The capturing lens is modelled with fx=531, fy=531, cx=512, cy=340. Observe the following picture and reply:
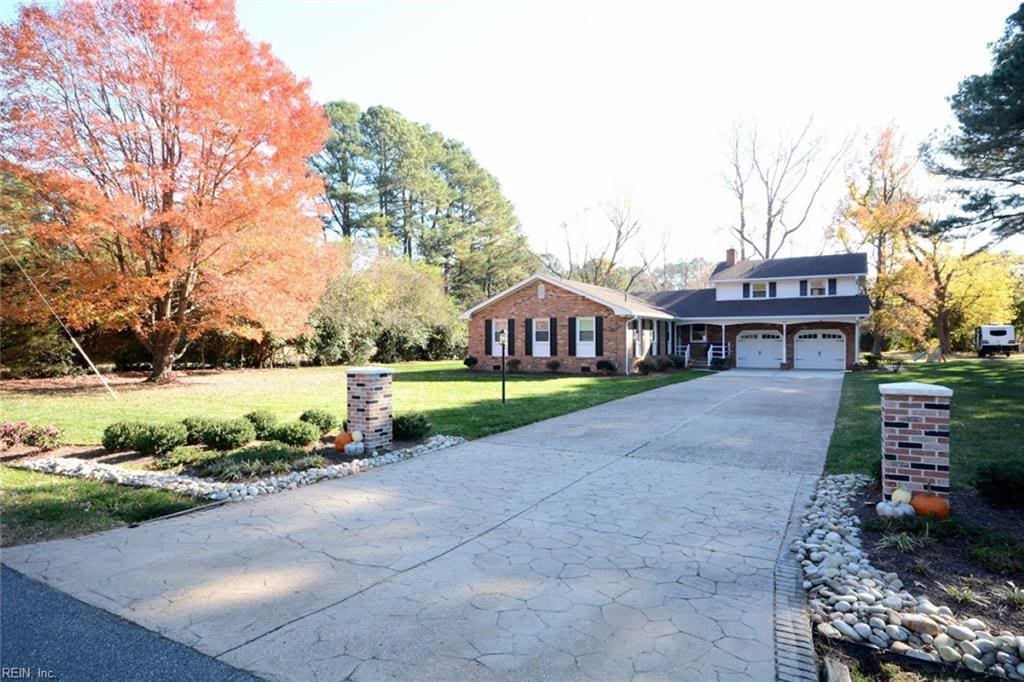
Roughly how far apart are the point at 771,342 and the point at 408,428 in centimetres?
2167

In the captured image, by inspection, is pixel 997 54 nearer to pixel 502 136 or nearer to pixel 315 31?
pixel 315 31

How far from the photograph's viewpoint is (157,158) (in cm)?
1442

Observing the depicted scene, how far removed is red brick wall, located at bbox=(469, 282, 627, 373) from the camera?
20.8 meters

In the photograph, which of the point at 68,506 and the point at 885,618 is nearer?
the point at 885,618

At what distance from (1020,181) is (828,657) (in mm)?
14333

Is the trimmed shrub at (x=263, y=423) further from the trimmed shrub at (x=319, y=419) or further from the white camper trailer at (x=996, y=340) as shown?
the white camper trailer at (x=996, y=340)

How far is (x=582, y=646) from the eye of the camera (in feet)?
8.98

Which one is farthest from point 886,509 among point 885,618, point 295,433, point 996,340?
point 996,340

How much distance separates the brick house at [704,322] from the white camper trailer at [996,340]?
38.6 feet

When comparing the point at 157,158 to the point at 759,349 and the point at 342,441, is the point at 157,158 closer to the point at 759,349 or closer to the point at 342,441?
the point at 342,441

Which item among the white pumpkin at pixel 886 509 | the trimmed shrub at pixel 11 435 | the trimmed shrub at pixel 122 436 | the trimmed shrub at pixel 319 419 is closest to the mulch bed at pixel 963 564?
the white pumpkin at pixel 886 509

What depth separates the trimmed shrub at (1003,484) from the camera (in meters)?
4.58

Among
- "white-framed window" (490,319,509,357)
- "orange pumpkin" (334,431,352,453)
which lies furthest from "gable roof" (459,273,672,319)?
"orange pumpkin" (334,431,352,453)

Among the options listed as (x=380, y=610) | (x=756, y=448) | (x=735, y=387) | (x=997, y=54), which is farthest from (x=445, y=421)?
(x=997, y=54)
